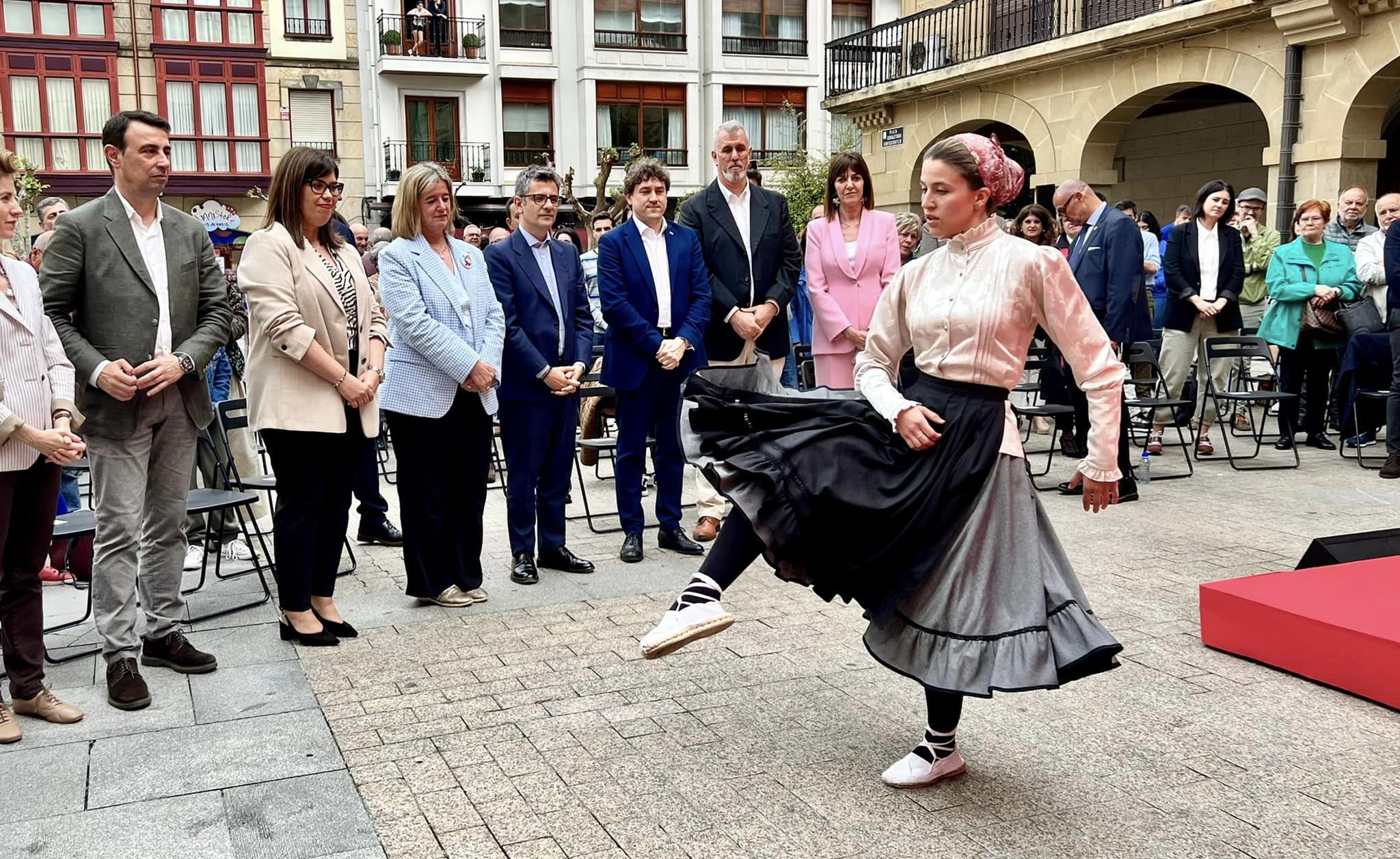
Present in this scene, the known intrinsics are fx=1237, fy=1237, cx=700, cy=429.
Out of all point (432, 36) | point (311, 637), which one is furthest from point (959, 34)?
point (432, 36)

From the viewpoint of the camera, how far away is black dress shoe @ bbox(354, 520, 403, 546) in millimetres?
7422

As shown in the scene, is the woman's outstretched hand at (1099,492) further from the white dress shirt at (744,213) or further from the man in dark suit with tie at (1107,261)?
the man in dark suit with tie at (1107,261)

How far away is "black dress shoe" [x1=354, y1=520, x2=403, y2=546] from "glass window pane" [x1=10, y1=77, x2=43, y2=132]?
32.1 metres

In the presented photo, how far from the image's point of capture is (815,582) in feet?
11.3

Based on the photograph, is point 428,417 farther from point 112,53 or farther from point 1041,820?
point 112,53

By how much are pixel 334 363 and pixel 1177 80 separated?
1430 cm

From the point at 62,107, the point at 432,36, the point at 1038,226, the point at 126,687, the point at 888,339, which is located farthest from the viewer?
the point at 432,36

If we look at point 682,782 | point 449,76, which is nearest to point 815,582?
point 682,782

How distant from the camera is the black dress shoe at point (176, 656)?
189 inches

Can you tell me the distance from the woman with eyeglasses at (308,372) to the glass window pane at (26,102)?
3382cm

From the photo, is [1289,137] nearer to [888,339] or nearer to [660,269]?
[660,269]

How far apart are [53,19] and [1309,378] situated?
3421cm

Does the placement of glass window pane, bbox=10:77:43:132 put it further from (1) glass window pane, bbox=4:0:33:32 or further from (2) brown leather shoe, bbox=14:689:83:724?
(2) brown leather shoe, bbox=14:689:83:724

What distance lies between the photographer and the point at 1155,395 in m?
10.5
